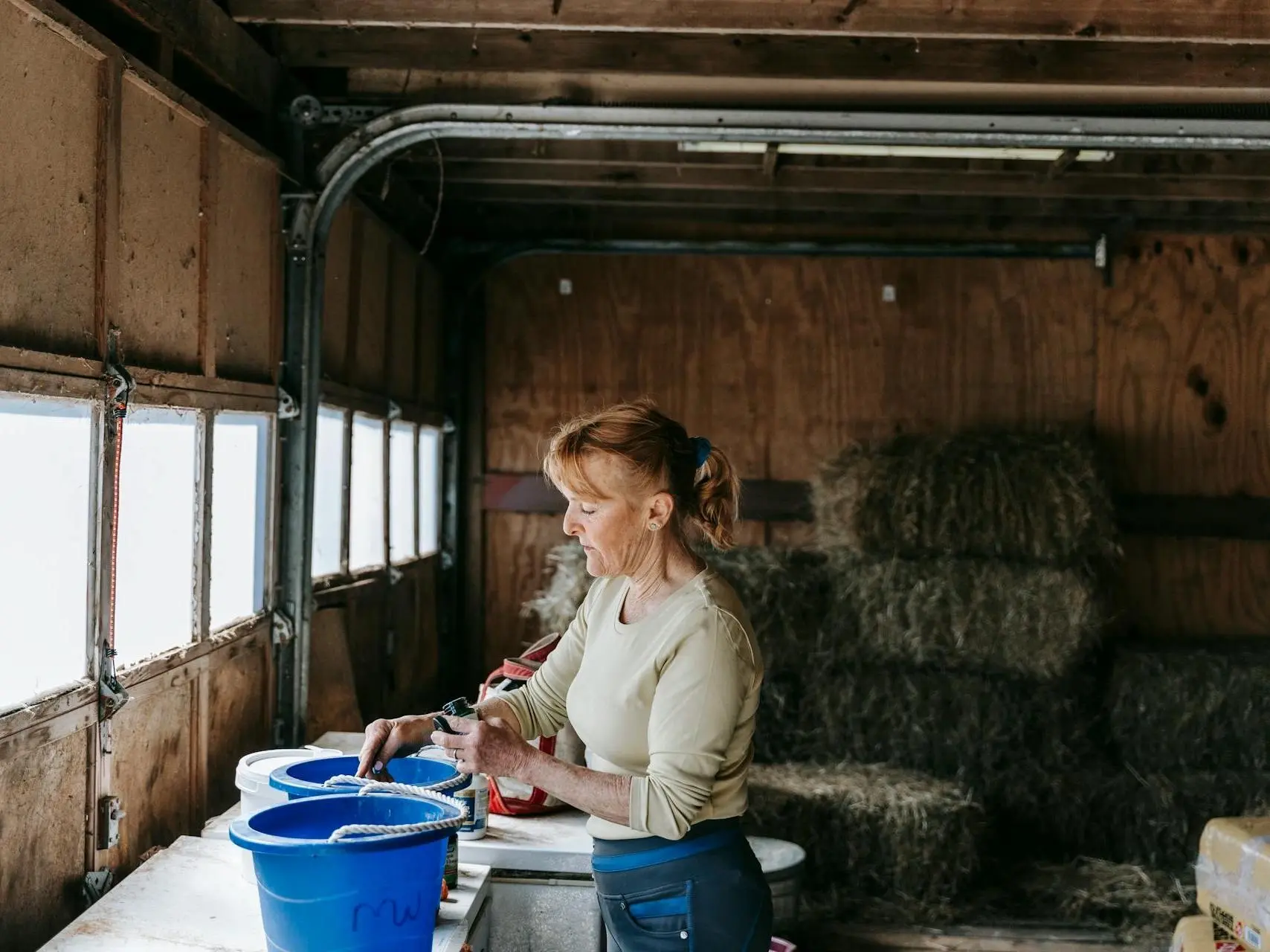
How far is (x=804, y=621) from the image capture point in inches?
190

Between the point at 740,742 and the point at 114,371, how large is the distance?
1.37m

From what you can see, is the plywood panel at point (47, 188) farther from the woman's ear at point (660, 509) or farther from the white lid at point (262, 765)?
the woman's ear at point (660, 509)

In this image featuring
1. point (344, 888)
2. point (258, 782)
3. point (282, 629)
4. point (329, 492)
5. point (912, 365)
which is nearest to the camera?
point (344, 888)

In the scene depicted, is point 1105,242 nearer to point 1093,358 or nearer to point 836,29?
point 1093,358

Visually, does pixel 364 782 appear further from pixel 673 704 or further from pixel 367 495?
pixel 367 495

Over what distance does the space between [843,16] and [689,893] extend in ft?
7.07

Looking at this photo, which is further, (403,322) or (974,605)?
(403,322)

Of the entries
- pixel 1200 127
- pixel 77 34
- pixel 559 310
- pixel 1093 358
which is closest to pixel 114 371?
pixel 77 34

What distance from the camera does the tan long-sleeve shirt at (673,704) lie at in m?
1.83

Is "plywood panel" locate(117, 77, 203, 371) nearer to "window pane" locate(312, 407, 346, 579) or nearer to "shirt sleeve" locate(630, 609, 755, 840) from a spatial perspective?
"window pane" locate(312, 407, 346, 579)

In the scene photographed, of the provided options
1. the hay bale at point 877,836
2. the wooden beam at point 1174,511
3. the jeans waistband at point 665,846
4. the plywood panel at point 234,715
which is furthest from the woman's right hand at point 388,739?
the wooden beam at point 1174,511

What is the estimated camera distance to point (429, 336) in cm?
545

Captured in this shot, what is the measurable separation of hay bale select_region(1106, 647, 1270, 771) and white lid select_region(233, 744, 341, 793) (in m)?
3.47

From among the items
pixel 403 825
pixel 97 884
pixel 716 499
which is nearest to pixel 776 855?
pixel 716 499
